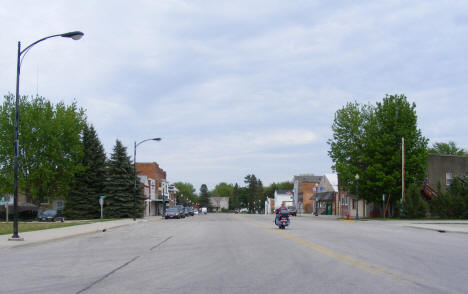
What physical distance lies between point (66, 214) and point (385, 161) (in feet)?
125

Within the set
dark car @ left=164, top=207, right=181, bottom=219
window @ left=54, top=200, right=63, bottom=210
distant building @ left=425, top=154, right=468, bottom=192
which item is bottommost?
dark car @ left=164, top=207, right=181, bottom=219

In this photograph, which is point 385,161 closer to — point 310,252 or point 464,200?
point 464,200

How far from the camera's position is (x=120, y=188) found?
60562 mm

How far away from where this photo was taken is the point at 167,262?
43.1 feet

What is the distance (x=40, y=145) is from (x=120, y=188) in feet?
34.4

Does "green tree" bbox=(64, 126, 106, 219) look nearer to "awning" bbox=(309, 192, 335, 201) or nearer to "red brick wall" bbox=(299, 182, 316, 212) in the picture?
"awning" bbox=(309, 192, 335, 201)

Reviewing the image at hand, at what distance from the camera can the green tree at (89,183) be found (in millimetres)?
60662

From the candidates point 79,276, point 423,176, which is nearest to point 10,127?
point 423,176

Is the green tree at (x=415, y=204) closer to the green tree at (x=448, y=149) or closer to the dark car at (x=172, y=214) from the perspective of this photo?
the dark car at (x=172, y=214)

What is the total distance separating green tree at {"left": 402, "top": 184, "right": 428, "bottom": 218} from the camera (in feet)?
166

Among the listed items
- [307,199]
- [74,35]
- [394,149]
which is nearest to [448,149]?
[307,199]

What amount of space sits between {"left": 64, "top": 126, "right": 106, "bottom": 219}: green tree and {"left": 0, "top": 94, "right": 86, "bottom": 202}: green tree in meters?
1.81

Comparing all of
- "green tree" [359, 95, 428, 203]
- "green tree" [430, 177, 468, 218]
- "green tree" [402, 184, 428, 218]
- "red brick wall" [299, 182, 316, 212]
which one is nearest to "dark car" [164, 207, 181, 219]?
"green tree" [359, 95, 428, 203]

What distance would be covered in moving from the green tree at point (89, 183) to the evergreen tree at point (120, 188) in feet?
4.47
